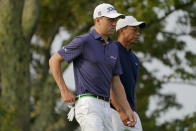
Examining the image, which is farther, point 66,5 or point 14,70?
point 66,5

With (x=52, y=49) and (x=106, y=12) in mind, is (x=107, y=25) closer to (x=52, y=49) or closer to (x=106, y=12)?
(x=106, y=12)

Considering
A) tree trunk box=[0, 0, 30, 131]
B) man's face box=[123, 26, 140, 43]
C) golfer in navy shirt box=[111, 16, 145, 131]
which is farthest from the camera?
tree trunk box=[0, 0, 30, 131]

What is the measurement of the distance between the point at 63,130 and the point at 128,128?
15884mm

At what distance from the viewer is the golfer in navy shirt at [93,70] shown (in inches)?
296

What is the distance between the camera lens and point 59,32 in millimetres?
29094

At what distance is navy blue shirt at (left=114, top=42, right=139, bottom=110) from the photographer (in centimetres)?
891

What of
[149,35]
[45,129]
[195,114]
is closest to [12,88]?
[45,129]

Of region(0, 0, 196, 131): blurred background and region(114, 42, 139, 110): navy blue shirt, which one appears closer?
region(114, 42, 139, 110): navy blue shirt

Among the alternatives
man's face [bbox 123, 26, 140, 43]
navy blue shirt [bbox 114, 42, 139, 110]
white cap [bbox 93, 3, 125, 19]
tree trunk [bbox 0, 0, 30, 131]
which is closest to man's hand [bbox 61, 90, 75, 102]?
white cap [bbox 93, 3, 125, 19]

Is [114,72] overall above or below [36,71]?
above

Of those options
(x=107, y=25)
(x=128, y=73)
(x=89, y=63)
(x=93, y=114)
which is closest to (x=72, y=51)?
(x=89, y=63)

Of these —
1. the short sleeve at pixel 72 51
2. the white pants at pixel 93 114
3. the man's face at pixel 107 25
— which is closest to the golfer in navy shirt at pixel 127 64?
the white pants at pixel 93 114

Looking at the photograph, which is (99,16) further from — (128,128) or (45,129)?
(45,129)

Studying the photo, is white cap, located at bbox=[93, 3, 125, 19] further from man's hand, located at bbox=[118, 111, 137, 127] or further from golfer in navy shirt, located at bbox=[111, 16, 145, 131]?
man's hand, located at bbox=[118, 111, 137, 127]
